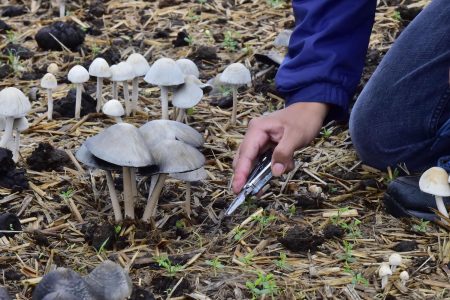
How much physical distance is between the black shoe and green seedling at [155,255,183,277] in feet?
4.03

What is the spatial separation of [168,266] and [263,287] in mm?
421

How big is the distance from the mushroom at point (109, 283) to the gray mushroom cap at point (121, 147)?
0.53 m

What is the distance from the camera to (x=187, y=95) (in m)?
Result: 4.92

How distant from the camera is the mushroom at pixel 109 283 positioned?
126 inches

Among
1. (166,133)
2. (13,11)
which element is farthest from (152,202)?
(13,11)

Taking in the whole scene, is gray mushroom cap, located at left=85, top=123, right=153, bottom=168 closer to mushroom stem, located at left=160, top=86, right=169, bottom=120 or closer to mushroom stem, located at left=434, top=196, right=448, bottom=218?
mushroom stem, located at left=160, top=86, right=169, bottom=120

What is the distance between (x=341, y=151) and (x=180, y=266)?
5.59 feet

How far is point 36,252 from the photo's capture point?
392cm

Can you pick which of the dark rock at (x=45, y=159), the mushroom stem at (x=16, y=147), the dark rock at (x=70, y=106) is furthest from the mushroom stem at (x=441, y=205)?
the dark rock at (x=70, y=106)

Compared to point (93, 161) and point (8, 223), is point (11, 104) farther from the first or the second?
point (93, 161)

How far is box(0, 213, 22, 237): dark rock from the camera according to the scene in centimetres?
405

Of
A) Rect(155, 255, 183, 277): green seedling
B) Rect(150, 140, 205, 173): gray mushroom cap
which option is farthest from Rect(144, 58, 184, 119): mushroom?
Rect(155, 255, 183, 277): green seedling

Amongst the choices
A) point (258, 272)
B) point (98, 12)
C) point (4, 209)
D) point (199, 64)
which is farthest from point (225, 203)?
point (98, 12)

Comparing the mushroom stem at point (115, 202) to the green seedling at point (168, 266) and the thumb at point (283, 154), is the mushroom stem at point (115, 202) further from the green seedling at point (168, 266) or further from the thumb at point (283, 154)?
the thumb at point (283, 154)
